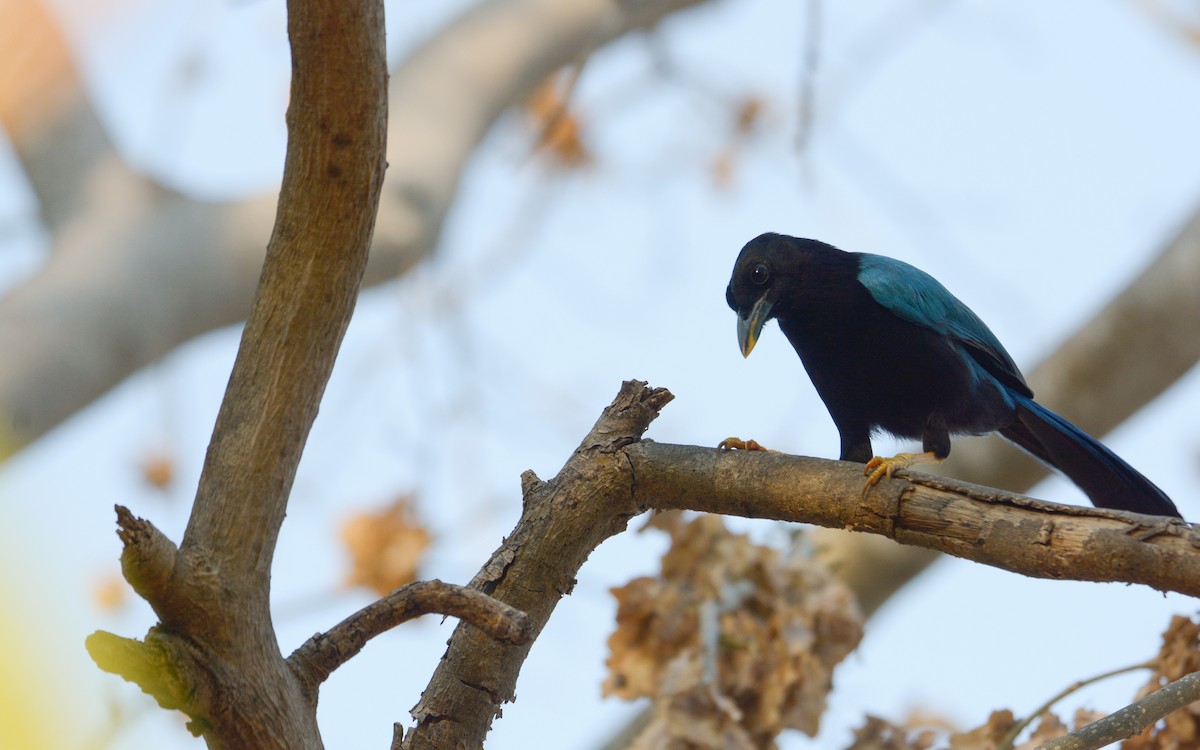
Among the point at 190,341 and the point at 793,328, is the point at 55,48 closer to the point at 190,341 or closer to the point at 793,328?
the point at 190,341

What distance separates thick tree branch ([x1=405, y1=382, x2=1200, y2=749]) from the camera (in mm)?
2240

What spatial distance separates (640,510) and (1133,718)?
112cm

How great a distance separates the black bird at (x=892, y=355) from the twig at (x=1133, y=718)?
167 centimetres

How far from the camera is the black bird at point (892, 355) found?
13.5ft

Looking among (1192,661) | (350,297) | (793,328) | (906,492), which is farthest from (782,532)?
(350,297)

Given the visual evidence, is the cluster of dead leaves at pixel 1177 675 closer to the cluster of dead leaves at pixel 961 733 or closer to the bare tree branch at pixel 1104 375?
the cluster of dead leaves at pixel 961 733

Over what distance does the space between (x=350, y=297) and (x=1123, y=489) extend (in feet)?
9.39

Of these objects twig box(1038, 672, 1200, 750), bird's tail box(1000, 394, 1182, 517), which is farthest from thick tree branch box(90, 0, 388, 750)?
bird's tail box(1000, 394, 1182, 517)

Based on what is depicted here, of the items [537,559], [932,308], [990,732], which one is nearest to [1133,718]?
[990,732]

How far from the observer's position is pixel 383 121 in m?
2.34

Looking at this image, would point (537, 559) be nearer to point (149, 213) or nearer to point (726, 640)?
point (726, 640)

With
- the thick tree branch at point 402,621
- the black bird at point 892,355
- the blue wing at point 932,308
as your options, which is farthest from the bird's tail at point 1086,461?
the thick tree branch at point 402,621

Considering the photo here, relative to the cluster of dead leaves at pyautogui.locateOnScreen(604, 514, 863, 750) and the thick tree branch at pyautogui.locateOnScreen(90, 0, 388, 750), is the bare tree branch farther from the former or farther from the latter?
the thick tree branch at pyautogui.locateOnScreen(90, 0, 388, 750)

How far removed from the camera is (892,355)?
4.12 m
